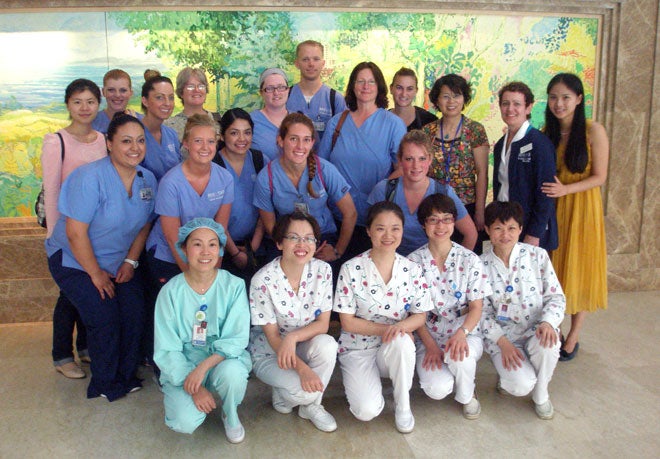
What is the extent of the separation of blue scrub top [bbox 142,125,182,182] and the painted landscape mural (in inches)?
49.6

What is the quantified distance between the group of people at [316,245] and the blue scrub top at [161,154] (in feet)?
0.04

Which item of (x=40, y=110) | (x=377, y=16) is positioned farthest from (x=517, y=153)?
(x=40, y=110)

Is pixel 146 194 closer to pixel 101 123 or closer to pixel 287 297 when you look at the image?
pixel 101 123

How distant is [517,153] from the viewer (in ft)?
12.1

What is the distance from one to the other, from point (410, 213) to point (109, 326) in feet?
6.38

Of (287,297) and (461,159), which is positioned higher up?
(461,159)

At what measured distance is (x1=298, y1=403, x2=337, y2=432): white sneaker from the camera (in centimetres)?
304

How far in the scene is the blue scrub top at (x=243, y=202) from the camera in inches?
149

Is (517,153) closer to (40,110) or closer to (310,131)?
(310,131)

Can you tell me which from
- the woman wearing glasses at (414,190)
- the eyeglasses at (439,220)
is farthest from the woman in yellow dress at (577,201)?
the eyeglasses at (439,220)

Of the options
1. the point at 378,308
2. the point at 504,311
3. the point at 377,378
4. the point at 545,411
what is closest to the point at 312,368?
the point at 377,378

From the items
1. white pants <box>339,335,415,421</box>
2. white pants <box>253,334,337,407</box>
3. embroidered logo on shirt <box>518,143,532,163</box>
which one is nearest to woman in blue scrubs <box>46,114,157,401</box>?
white pants <box>253,334,337,407</box>

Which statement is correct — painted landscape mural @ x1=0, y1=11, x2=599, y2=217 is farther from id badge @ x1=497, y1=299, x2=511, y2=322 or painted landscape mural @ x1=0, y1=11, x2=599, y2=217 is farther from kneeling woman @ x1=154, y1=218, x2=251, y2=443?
id badge @ x1=497, y1=299, x2=511, y2=322

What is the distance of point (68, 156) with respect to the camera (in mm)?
3590
